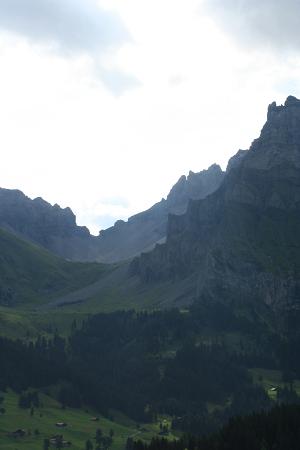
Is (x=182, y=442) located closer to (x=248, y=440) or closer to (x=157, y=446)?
(x=157, y=446)

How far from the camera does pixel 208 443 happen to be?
450ft

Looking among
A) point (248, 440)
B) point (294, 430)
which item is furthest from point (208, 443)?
point (294, 430)

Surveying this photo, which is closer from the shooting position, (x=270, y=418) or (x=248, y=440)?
(x=248, y=440)

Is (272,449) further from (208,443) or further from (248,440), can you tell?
(208,443)

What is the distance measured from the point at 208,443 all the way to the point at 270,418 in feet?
70.3

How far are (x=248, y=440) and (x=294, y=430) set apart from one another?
506 inches

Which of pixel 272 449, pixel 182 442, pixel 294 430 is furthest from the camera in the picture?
pixel 182 442

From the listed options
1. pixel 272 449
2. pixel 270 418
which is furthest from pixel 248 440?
pixel 270 418

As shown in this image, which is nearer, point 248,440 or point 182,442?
point 248,440

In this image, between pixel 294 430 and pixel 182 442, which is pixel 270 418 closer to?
pixel 294 430

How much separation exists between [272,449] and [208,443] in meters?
14.0

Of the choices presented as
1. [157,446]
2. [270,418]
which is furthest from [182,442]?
[270,418]

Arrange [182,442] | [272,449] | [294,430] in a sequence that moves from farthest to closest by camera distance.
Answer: [182,442] → [294,430] → [272,449]

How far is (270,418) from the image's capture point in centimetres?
15112
